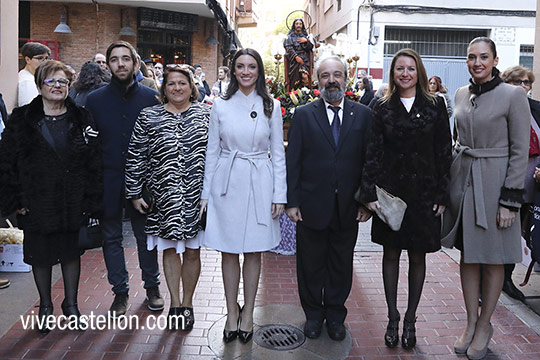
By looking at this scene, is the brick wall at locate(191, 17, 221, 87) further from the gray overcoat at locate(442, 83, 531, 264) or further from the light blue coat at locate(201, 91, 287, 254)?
the gray overcoat at locate(442, 83, 531, 264)

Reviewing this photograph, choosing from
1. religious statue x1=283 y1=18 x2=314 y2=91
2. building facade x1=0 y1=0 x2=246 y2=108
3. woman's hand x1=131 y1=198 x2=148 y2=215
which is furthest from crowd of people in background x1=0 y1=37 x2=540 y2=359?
building facade x1=0 y1=0 x2=246 y2=108

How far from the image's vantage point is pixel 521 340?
3967mm

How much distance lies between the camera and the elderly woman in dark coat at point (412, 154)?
3.58m

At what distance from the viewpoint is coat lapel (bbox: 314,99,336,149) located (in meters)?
3.74

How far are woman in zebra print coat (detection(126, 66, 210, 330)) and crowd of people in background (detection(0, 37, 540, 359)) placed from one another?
11 mm

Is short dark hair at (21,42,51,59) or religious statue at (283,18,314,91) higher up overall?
religious statue at (283,18,314,91)

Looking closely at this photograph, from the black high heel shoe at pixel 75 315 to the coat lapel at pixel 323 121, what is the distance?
2361 millimetres

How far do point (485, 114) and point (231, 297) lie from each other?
7.41 feet

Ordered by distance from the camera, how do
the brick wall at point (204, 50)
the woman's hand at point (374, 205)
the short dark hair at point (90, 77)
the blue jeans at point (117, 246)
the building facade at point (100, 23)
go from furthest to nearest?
the brick wall at point (204, 50)
the building facade at point (100, 23)
the short dark hair at point (90, 77)
the blue jeans at point (117, 246)
the woman's hand at point (374, 205)

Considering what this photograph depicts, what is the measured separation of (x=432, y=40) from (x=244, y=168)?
15.5 m

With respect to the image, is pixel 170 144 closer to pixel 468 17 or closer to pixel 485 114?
pixel 485 114

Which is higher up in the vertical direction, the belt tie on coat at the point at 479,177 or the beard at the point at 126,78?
the beard at the point at 126,78
